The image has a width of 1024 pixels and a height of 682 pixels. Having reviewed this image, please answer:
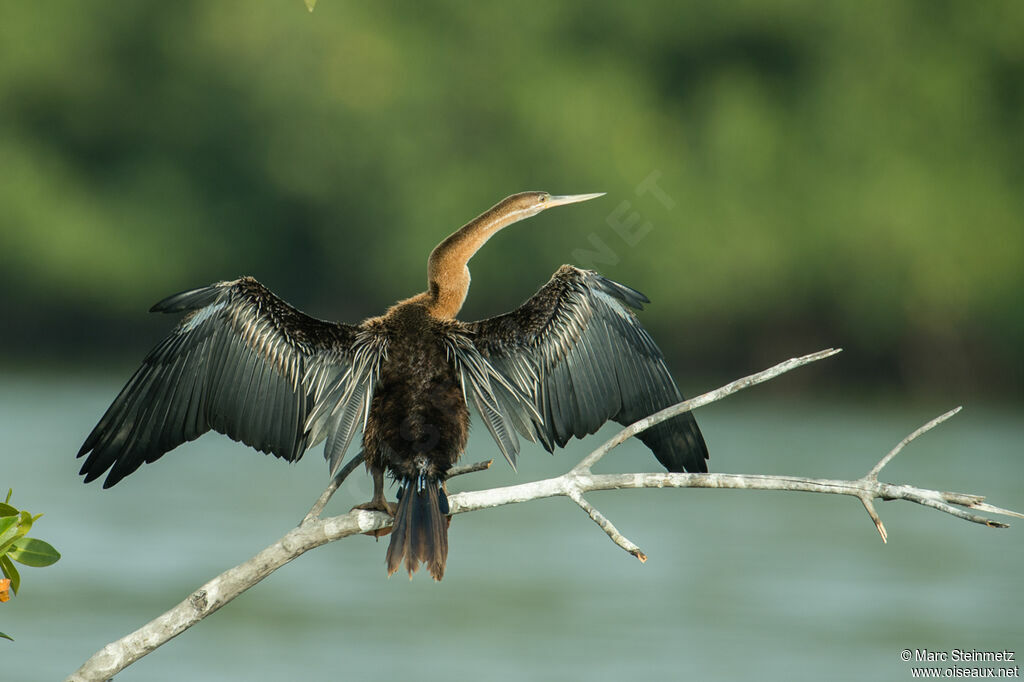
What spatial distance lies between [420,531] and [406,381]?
2.05 feet

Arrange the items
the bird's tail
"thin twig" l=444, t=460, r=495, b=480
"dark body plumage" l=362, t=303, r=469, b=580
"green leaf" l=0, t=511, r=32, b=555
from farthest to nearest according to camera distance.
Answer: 1. "dark body plumage" l=362, t=303, r=469, b=580
2. "thin twig" l=444, t=460, r=495, b=480
3. the bird's tail
4. "green leaf" l=0, t=511, r=32, b=555

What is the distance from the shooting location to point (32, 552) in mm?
3338

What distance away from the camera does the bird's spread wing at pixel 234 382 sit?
4.31 m

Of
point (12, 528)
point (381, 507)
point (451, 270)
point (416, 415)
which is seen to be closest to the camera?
point (12, 528)

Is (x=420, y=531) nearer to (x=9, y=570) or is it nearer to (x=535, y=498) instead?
(x=535, y=498)

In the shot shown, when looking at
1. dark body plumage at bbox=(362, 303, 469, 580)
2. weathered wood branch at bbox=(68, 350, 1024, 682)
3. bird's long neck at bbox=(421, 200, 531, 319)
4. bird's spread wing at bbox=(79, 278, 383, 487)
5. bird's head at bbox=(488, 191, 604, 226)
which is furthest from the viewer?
bird's head at bbox=(488, 191, 604, 226)

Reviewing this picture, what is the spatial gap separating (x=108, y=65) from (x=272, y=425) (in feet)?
70.0

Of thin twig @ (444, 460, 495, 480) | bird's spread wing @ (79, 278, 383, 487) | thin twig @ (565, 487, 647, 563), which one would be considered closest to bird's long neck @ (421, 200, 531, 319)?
bird's spread wing @ (79, 278, 383, 487)

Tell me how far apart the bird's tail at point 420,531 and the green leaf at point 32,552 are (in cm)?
94

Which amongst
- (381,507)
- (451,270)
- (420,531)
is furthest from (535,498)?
(451,270)

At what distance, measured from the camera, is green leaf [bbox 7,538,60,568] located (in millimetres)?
3332

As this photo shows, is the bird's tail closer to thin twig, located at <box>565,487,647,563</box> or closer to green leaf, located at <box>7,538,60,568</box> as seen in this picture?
thin twig, located at <box>565,487,647,563</box>

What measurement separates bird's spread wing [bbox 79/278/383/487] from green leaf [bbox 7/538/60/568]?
893 mm

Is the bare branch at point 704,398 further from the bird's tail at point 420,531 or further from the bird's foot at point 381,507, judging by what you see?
the bird's foot at point 381,507
